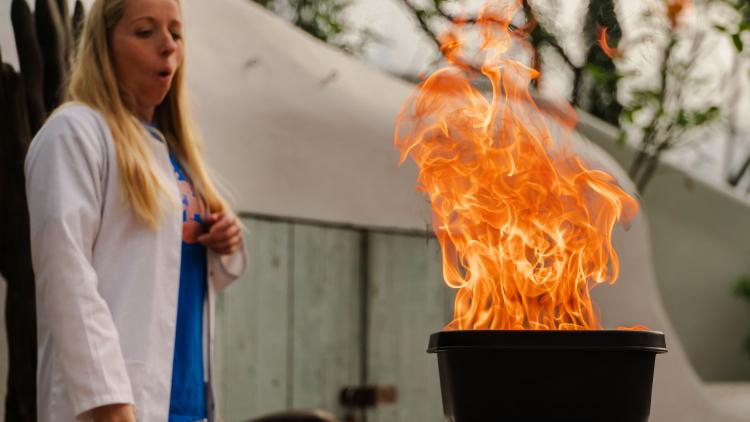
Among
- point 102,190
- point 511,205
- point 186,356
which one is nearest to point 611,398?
point 511,205

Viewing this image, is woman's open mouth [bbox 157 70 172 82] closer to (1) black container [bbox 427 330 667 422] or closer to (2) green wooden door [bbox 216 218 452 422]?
(1) black container [bbox 427 330 667 422]

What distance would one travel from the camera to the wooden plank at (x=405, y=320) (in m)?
6.44

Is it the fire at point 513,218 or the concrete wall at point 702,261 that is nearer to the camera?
the fire at point 513,218

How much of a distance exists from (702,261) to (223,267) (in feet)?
28.4

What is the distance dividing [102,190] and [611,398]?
4.42 ft

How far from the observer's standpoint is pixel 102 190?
8.38ft

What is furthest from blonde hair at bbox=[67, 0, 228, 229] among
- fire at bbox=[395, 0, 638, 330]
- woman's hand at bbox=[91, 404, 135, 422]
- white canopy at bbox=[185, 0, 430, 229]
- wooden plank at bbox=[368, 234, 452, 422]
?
wooden plank at bbox=[368, 234, 452, 422]

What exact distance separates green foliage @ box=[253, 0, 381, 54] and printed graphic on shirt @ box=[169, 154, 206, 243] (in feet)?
20.8

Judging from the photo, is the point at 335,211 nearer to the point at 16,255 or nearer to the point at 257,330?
the point at 257,330

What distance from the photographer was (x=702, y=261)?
10.7m

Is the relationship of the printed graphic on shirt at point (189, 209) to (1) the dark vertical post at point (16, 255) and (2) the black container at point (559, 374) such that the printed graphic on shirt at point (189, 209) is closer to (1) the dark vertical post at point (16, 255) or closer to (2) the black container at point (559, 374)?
(2) the black container at point (559, 374)

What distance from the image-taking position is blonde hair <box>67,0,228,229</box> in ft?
8.38

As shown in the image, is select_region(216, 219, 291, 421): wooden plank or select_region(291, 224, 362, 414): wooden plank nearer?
select_region(216, 219, 291, 421): wooden plank

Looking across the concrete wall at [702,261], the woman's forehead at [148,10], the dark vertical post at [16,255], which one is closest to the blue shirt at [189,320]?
the woman's forehead at [148,10]
